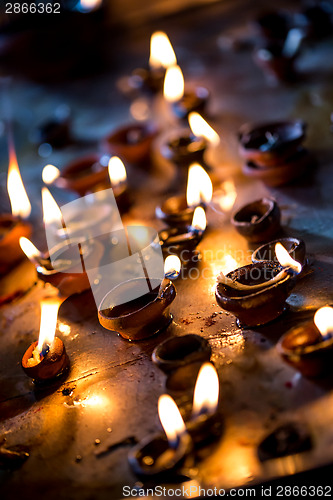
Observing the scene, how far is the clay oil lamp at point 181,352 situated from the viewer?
2.26m

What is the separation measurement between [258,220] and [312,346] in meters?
1.16

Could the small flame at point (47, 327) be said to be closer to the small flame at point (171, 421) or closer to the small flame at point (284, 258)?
the small flame at point (171, 421)

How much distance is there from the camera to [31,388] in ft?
9.21

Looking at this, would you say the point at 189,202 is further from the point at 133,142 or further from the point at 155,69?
the point at 155,69

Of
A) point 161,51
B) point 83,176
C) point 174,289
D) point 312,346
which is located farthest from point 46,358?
point 161,51

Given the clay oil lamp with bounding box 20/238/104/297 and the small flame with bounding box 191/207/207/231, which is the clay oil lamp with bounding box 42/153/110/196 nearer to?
Answer: the clay oil lamp with bounding box 20/238/104/297

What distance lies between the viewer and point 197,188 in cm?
354

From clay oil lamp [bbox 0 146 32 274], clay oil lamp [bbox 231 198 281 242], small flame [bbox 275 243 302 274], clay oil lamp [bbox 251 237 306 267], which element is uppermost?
small flame [bbox 275 243 302 274]

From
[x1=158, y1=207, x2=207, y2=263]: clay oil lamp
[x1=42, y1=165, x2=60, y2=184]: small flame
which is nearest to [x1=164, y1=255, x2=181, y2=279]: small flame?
[x1=158, y1=207, x2=207, y2=263]: clay oil lamp

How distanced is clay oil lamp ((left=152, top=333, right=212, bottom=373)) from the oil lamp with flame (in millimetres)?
1106

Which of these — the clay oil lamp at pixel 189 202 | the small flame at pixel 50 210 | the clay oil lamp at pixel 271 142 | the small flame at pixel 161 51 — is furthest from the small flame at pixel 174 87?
the small flame at pixel 50 210

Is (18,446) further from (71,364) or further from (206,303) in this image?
(206,303)

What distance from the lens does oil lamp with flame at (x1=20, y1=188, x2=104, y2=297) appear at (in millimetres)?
3270

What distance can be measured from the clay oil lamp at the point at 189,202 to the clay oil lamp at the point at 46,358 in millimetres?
1123
